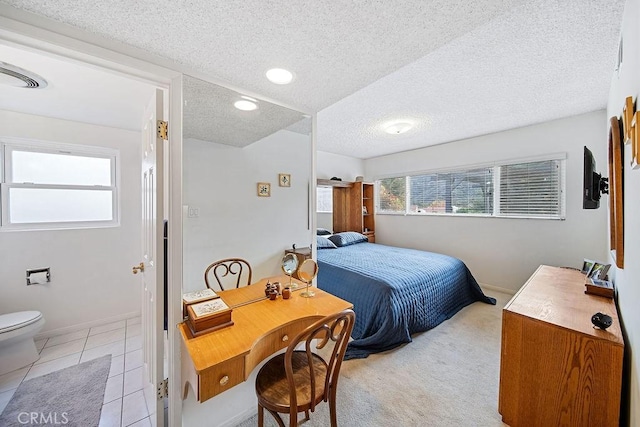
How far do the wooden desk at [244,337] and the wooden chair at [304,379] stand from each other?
135 mm

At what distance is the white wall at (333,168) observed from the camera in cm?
455

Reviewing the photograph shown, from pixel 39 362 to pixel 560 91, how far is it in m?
5.32

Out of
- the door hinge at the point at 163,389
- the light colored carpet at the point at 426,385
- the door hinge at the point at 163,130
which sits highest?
the door hinge at the point at 163,130

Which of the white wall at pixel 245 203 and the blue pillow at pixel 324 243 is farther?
the blue pillow at pixel 324 243

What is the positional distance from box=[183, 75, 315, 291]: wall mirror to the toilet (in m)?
1.78

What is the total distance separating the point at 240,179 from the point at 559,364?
2.17m

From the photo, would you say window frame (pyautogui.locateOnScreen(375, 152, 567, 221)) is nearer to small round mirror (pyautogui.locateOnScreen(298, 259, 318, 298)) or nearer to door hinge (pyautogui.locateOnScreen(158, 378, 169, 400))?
small round mirror (pyautogui.locateOnScreen(298, 259, 318, 298))

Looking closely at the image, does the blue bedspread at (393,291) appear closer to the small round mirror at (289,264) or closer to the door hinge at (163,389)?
the small round mirror at (289,264)

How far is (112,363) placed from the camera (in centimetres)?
202

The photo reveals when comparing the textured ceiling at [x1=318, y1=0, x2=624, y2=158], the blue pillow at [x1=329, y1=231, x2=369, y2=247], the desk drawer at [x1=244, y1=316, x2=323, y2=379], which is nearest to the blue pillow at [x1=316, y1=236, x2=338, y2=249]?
the blue pillow at [x1=329, y1=231, x2=369, y2=247]

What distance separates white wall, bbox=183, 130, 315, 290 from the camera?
145 centimetres

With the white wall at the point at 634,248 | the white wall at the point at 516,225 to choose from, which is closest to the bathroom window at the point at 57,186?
the white wall at the point at 634,248

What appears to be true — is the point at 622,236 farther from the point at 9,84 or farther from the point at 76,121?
the point at 76,121

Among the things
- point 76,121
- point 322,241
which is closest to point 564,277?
point 322,241
